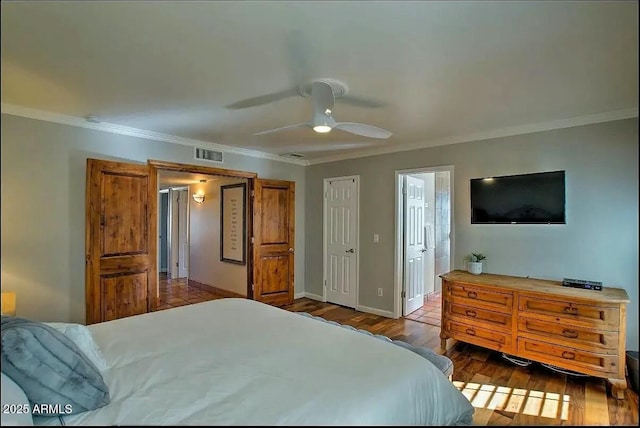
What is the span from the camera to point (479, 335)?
314cm

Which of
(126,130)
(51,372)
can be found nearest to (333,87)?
(51,372)

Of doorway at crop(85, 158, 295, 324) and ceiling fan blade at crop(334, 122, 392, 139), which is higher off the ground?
ceiling fan blade at crop(334, 122, 392, 139)

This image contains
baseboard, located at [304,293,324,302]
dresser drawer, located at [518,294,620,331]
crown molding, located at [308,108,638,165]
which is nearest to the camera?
dresser drawer, located at [518,294,620,331]

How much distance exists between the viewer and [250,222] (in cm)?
475

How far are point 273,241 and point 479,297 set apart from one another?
291 cm

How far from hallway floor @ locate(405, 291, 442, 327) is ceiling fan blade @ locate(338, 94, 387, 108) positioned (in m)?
2.86

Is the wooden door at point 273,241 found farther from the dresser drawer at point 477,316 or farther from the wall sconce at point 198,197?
the dresser drawer at point 477,316

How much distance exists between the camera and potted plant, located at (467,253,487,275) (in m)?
3.47

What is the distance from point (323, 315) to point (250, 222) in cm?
171

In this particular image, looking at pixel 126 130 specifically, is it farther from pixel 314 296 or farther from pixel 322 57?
pixel 314 296

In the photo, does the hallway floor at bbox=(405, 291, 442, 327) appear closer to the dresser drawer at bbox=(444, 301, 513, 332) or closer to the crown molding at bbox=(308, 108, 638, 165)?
the dresser drawer at bbox=(444, 301, 513, 332)

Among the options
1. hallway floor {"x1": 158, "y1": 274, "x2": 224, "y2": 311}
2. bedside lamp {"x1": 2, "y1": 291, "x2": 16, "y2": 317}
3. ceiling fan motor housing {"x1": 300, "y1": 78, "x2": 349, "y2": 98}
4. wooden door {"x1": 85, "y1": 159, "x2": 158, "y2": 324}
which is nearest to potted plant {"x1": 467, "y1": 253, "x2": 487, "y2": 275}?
ceiling fan motor housing {"x1": 300, "y1": 78, "x2": 349, "y2": 98}

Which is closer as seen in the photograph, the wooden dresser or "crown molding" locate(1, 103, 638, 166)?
"crown molding" locate(1, 103, 638, 166)

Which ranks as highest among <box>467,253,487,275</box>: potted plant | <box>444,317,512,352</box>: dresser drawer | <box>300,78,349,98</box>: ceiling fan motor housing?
<box>300,78,349,98</box>: ceiling fan motor housing
